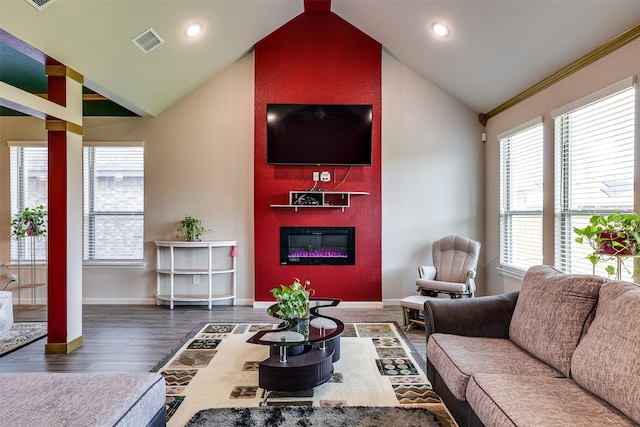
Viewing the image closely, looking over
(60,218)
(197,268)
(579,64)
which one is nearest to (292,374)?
(60,218)

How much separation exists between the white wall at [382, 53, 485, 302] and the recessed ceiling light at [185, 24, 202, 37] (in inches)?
103

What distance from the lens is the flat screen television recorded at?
5.27 meters

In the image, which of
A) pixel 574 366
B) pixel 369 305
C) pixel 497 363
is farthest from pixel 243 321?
pixel 574 366

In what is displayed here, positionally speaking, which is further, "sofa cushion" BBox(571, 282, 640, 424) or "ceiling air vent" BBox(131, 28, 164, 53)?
"ceiling air vent" BBox(131, 28, 164, 53)

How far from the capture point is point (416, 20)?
428 cm

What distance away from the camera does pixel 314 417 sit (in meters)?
2.35

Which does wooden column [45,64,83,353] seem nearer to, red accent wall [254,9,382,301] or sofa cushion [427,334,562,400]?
red accent wall [254,9,382,301]

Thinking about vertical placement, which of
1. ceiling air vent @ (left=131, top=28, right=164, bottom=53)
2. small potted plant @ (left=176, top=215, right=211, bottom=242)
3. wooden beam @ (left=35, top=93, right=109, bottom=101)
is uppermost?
ceiling air vent @ (left=131, top=28, right=164, bottom=53)

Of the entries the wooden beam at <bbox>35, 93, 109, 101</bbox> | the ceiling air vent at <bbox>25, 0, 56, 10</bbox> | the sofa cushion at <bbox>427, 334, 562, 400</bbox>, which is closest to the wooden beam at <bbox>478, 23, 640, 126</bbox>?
the sofa cushion at <bbox>427, 334, 562, 400</bbox>

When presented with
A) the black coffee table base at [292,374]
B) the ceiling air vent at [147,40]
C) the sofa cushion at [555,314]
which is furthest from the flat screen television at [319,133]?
the sofa cushion at [555,314]

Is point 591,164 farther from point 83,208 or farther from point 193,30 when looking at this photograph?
point 83,208

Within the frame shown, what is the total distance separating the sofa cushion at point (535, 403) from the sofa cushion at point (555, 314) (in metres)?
0.18

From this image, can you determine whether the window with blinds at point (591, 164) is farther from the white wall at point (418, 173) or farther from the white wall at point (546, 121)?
the white wall at point (418, 173)

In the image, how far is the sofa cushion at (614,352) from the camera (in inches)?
62.5
